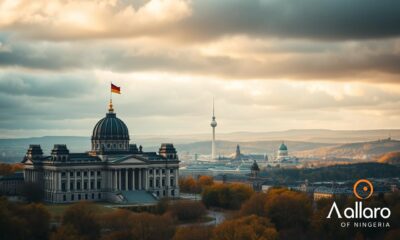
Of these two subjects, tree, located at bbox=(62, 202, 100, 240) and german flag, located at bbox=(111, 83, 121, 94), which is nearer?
tree, located at bbox=(62, 202, 100, 240)

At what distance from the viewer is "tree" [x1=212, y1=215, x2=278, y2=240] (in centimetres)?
10469

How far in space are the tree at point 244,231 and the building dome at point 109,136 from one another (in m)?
69.2

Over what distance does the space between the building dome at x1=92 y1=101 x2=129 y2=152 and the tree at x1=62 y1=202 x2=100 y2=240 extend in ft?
177

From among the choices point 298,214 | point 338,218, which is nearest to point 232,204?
point 298,214

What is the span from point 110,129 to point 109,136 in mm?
1507

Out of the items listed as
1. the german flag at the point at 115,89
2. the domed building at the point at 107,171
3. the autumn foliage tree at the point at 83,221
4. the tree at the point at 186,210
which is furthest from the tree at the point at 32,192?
the autumn foliage tree at the point at 83,221

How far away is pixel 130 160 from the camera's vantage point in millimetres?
172625

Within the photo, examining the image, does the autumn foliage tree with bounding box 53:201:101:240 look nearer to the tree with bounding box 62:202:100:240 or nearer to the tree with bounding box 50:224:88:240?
the tree with bounding box 62:202:100:240

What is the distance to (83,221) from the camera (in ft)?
391

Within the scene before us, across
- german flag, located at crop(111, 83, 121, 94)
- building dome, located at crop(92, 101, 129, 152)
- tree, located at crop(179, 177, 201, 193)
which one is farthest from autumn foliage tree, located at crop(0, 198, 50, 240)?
tree, located at crop(179, 177, 201, 193)

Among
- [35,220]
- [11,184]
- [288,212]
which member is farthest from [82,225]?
[11,184]

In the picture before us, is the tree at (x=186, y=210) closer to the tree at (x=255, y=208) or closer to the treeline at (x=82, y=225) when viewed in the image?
the tree at (x=255, y=208)

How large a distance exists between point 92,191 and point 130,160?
387 inches

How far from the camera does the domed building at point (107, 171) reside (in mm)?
167250
